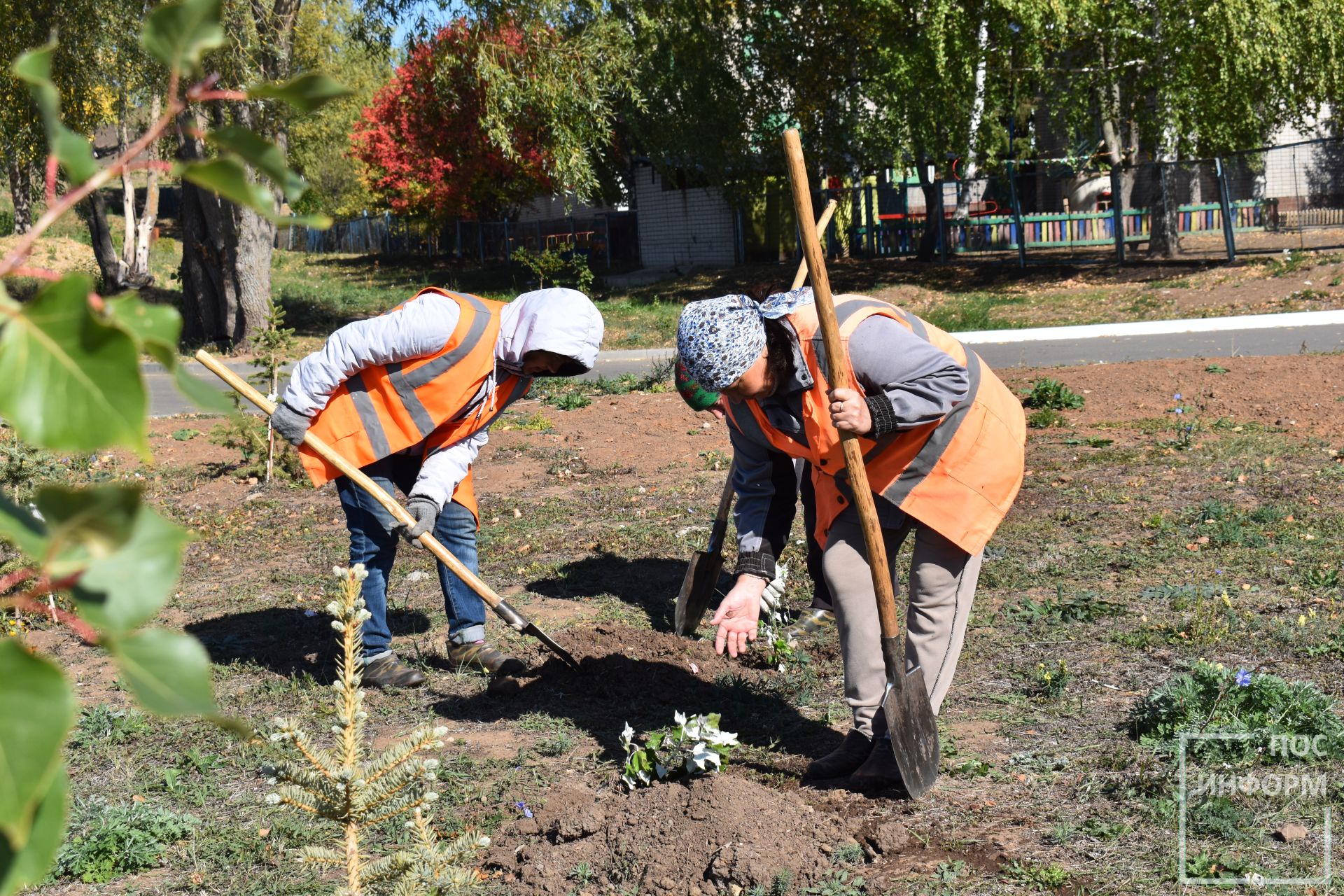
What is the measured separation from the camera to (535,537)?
6781 millimetres

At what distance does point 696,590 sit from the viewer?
505cm

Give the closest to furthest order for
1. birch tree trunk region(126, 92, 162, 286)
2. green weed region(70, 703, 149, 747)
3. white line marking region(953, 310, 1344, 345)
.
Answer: green weed region(70, 703, 149, 747), white line marking region(953, 310, 1344, 345), birch tree trunk region(126, 92, 162, 286)

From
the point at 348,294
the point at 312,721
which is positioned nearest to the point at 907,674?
the point at 312,721

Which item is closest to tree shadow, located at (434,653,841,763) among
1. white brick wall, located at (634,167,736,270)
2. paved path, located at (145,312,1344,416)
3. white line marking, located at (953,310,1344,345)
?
paved path, located at (145,312,1344,416)

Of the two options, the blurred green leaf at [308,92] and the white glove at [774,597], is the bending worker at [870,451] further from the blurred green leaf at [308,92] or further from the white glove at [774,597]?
the blurred green leaf at [308,92]

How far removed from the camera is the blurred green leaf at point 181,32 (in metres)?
0.71

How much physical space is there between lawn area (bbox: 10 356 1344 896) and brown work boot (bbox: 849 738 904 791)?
0.11 m

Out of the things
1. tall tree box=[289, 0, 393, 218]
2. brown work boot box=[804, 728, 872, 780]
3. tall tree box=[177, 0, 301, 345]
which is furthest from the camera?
tall tree box=[289, 0, 393, 218]

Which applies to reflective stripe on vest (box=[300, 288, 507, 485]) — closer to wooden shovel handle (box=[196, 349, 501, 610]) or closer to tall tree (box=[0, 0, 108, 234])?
wooden shovel handle (box=[196, 349, 501, 610])

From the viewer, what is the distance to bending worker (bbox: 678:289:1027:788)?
10.1 feet

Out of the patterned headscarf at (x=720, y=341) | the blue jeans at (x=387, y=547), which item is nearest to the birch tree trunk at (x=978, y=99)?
the blue jeans at (x=387, y=547)

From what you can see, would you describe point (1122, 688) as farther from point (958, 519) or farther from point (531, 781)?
point (531, 781)

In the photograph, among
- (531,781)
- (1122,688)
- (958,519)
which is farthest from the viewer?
(1122,688)

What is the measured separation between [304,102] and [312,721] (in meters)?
3.93
